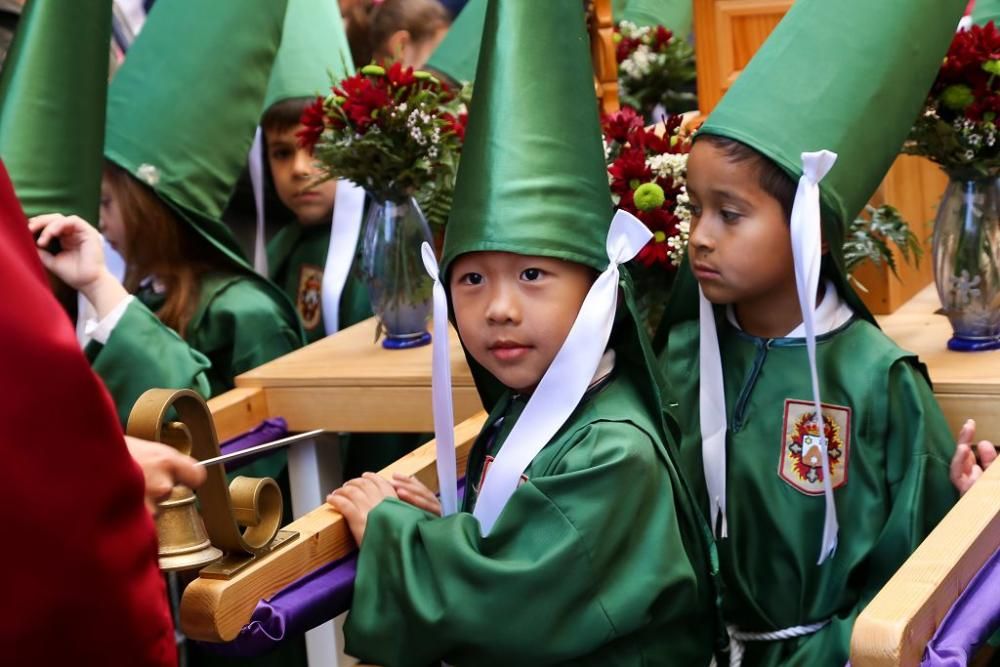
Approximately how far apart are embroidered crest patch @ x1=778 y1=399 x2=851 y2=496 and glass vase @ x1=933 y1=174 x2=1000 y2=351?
13.8 inches

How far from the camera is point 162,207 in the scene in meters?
2.48

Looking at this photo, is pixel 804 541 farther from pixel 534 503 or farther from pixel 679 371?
pixel 534 503

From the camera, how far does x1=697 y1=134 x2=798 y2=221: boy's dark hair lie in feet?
5.65

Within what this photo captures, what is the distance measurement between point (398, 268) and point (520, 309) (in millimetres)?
841

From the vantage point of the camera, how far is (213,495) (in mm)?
1364

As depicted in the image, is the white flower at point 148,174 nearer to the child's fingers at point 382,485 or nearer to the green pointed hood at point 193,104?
the green pointed hood at point 193,104

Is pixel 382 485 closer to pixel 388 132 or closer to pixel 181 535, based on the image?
pixel 181 535

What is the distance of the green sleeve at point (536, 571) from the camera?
1473 mm

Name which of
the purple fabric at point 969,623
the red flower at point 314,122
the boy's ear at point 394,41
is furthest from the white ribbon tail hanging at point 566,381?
the boy's ear at point 394,41

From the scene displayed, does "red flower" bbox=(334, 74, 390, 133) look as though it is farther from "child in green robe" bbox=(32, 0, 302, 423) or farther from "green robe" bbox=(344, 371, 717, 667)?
"green robe" bbox=(344, 371, 717, 667)

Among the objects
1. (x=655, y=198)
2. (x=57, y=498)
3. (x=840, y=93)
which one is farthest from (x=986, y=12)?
(x=57, y=498)

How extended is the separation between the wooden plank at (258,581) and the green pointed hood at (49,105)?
2.71 feet

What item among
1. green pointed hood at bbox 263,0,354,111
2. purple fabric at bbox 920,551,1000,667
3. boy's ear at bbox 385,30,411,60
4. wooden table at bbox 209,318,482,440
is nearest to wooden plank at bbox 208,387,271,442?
wooden table at bbox 209,318,482,440

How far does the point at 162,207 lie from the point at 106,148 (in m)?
0.14
